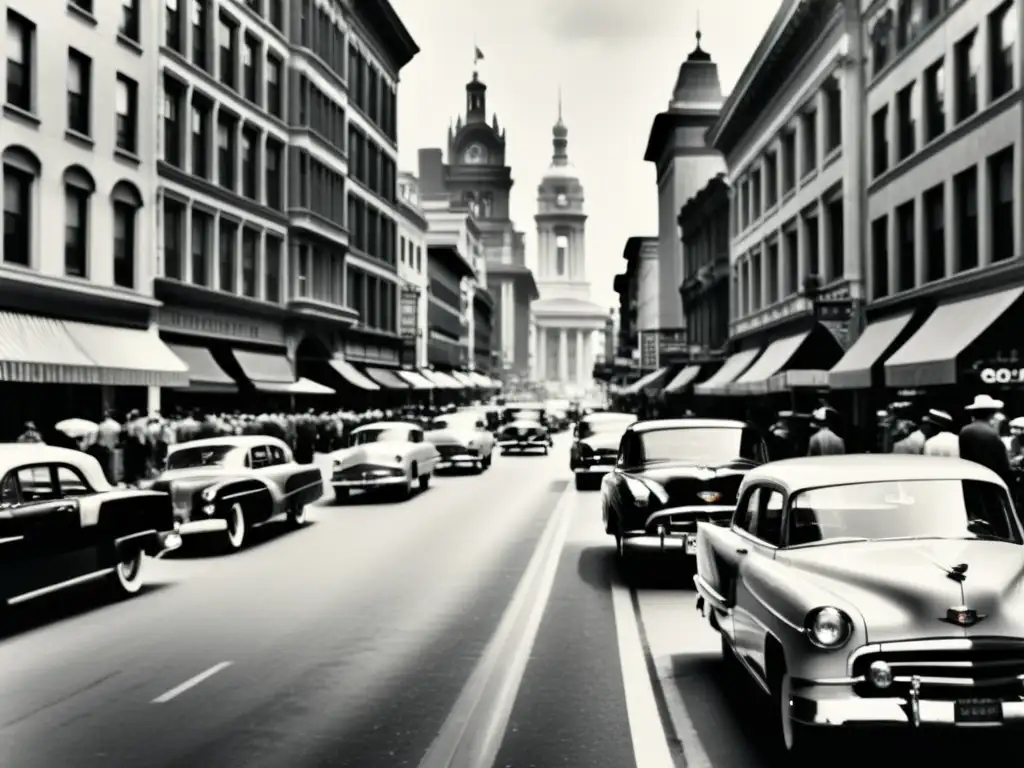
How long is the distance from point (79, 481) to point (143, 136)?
25715 mm

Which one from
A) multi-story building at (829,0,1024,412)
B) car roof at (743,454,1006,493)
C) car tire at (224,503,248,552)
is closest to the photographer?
car roof at (743,454,1006,493)

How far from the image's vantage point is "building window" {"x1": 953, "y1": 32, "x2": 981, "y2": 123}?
26.7 m

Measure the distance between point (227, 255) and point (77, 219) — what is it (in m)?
10.8

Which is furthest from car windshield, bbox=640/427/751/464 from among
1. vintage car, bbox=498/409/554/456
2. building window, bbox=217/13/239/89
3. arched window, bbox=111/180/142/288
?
building window, bbox=217/13/239/89

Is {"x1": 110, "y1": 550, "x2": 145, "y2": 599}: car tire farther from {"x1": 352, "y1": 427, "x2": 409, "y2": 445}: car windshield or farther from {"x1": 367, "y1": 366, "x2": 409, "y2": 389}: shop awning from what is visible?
{"x1": 367, "y1": 366, "x2": 409, "y2": 389}: shop awning

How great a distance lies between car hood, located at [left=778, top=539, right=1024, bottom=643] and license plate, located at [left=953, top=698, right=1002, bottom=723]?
33 cm

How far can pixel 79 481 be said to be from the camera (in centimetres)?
1203

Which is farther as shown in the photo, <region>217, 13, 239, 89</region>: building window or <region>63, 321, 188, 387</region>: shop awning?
<region>217, 13, 239, 89</region>: building window

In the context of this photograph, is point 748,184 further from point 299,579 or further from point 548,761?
point 548,761

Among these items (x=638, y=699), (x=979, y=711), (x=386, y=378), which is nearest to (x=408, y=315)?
(x=386, y=378)

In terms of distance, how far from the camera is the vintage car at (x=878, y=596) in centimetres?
597

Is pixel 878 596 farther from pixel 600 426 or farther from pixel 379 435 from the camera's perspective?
pixel 600 426

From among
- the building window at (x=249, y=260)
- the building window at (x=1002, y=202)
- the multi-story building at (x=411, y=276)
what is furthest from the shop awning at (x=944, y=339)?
the multi-story building at (x=411, y=276)

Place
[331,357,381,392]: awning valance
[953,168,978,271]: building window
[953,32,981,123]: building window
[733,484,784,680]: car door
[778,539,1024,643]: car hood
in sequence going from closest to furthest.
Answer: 1. [778,539,1024,643]: car hood
2. [733,484,784,680]: car door
3. [953,32,981,123]: building window
4. [953,168,978,271]: building window
5. [331,357,381,392]: awning valance
